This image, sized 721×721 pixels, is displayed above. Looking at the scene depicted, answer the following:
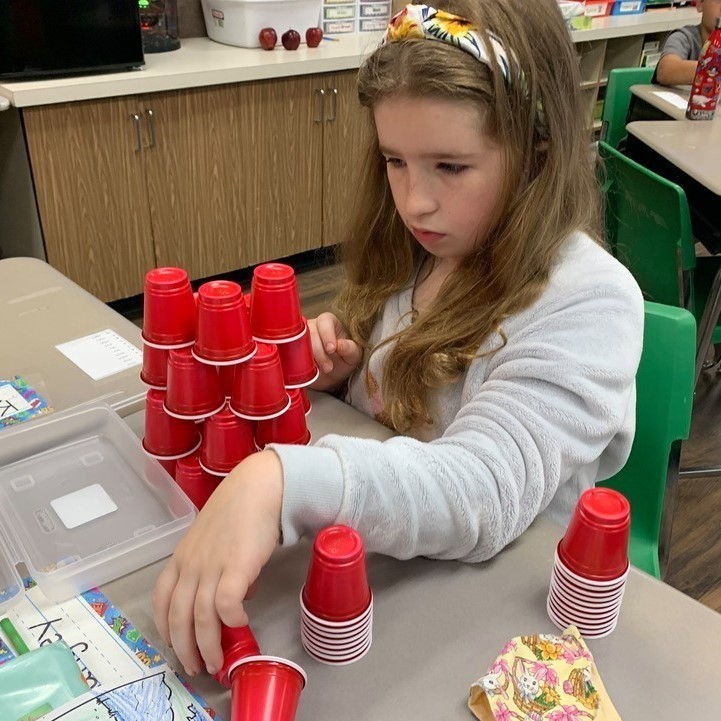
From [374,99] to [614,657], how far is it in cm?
60

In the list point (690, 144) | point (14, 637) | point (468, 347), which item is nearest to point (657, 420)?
point (468, 347)

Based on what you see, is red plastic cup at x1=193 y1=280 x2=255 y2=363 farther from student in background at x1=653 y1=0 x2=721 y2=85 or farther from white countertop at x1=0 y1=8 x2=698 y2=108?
student in background at x1=653 y1=0 x2=721 y2=85

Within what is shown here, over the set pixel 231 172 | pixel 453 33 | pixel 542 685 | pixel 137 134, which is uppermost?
pixel 453 33

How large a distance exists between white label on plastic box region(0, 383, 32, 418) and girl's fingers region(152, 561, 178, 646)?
40cm

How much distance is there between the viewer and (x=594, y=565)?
22.4 inches

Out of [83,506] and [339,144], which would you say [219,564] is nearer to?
[83,506]

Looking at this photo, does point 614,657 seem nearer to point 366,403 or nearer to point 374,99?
point 366,403

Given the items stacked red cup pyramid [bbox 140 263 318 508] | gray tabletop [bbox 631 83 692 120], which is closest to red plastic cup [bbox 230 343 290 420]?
stacked red cup pyramid [bbox 140 263 318 508]

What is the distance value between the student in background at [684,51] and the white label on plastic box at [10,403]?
2543 millimetres

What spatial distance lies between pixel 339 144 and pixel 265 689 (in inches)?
101

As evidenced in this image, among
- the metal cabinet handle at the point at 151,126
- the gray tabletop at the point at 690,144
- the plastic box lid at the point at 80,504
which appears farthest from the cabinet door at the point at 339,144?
the plastic box lid at the point at 80,504

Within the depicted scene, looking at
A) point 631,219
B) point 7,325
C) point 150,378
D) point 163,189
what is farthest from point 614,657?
point 163,189

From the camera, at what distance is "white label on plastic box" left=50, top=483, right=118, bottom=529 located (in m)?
0.69

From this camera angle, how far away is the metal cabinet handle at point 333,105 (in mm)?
2674
